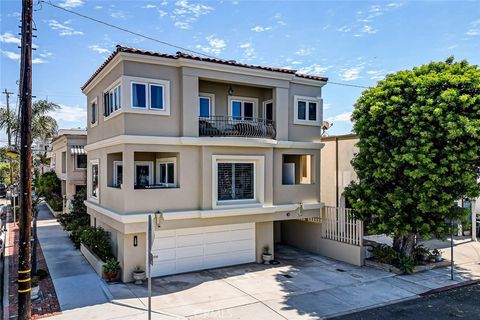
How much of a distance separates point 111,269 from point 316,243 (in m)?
10.0

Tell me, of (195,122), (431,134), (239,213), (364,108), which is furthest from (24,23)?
(431,134)

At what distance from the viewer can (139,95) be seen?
44.1ft

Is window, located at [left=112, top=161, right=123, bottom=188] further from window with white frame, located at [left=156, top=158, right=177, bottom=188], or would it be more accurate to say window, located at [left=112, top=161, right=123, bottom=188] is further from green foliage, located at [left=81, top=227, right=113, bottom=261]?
green foliage, located at [left=81, top=227, right=113, bottom=261]

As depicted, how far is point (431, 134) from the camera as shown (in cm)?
1308

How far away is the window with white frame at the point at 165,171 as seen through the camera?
15823 millimetres

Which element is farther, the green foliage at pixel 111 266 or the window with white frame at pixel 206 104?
the window with white frame at pixel 206 104

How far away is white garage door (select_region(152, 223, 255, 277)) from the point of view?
14320 mm

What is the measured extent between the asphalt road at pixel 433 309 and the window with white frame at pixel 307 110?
9.10m

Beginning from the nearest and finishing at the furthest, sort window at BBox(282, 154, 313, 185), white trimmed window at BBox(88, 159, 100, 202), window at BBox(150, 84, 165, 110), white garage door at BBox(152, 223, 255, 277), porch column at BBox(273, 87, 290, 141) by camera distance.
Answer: window at BBox(150, 84, 165, 110) < white garage door at BBox(152, 223, 255, 277) < porch column at BBox(273, 87, 290, 141) < white trimmed window at BBox(88, 159, 100, 202) < window at BBox(282, 154, 313, 185)

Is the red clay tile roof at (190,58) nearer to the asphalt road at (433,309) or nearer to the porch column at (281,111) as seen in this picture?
the porch column at (281,111)

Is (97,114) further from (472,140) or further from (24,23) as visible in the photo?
(472,140)

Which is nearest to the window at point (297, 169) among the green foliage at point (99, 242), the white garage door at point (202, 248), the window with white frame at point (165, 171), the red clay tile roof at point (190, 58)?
the white garage door at point (202, 248)

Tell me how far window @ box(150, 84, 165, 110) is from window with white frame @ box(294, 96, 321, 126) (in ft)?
21.7

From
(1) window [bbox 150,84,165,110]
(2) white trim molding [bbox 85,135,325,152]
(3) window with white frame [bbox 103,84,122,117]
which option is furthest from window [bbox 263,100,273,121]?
(3) window with white frame [bbox 103,84,122,117]
